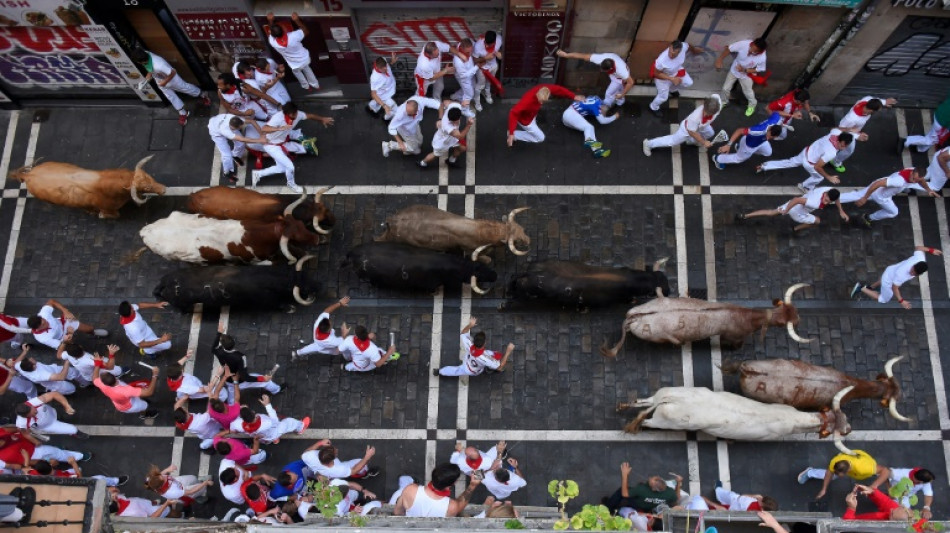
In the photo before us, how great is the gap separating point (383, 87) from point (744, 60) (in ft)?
23.0

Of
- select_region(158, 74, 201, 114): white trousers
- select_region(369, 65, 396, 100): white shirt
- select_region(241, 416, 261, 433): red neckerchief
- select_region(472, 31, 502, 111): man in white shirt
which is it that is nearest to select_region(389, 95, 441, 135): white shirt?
select_region(369, 65, 396, 100): white shirt

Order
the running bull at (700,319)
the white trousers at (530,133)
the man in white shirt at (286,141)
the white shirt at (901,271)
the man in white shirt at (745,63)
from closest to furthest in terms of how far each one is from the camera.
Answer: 1. the white shirt at (901,271)
2. the running bull at (700,319)
3. the man in white shirt at (745,63)
4. the man in white shirt at (286,141)
5. the white trousers at (530,133)

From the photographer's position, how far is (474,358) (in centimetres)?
1182

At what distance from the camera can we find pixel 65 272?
14055 mm

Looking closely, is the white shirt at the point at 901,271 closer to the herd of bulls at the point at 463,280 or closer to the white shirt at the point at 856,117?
the herd of bulls at the point at 463,280

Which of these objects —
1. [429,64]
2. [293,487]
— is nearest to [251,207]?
[429,64]

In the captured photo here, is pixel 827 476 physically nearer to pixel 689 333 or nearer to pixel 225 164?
pixel 689 333

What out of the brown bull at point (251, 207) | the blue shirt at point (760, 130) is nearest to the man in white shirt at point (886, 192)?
the blue shirt at point (760, 130)

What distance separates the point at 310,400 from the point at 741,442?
797cm

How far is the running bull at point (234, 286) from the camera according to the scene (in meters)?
→ 12.3

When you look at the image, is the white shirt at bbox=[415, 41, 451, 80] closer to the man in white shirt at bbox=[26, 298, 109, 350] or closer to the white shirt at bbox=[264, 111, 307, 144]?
the white shirt at bbox=[264, 111, 307, 144]

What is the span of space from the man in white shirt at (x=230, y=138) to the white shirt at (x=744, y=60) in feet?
30.3

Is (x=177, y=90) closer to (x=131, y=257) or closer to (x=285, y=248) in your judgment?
(x=131, y=257)

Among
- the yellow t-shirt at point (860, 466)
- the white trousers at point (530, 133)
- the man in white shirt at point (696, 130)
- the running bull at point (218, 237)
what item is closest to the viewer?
the yellow t-shirt at point (860, 466)
